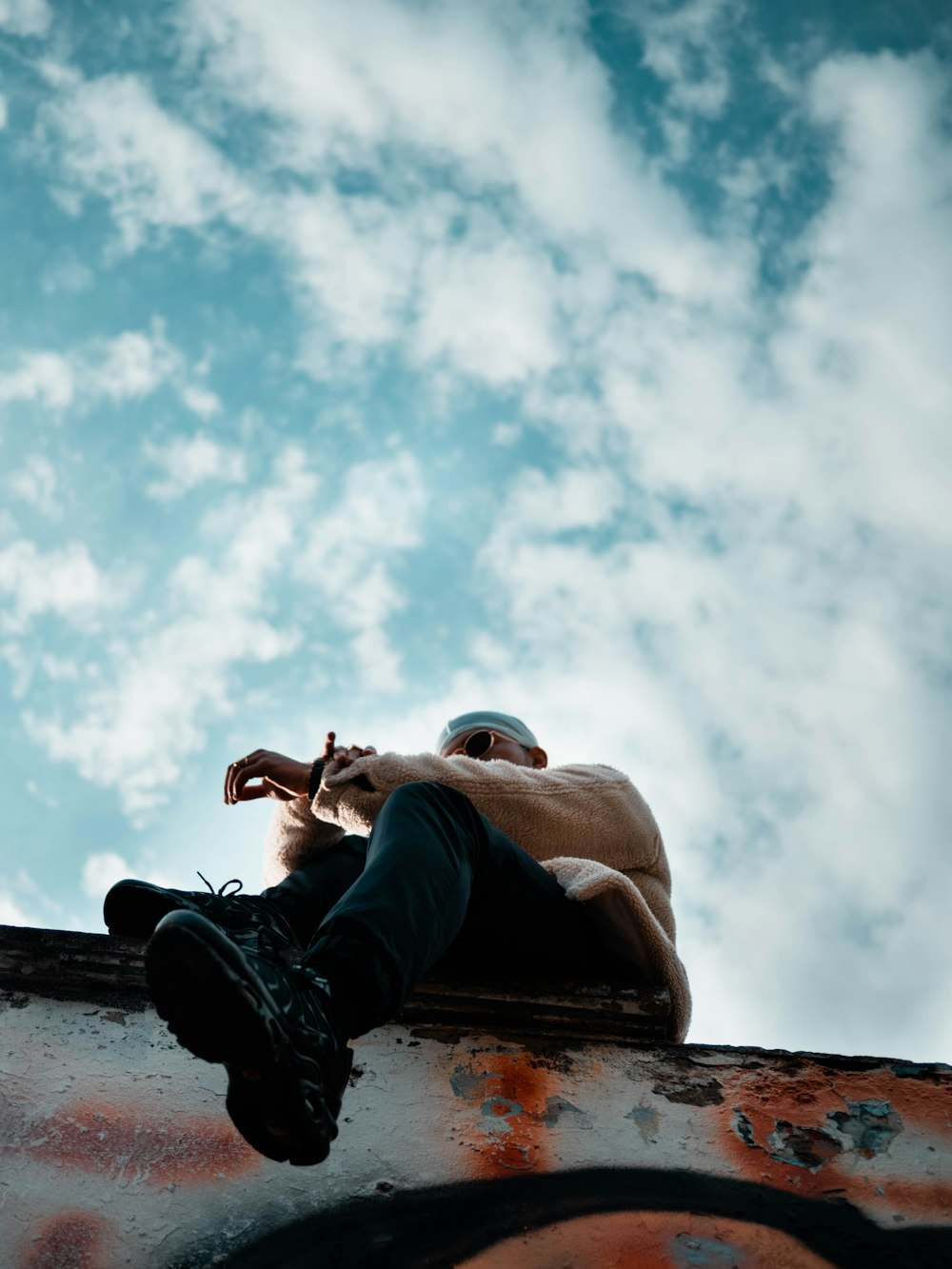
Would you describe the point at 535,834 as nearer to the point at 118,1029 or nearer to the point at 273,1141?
the point at 118,1029

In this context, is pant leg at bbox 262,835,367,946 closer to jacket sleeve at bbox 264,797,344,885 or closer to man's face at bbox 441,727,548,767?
jacket sleeve at bbox 264,797,344,885

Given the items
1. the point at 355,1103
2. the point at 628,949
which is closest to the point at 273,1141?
the point at 355,1103

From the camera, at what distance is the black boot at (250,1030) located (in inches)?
51.6

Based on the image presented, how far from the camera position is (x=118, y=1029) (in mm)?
2086

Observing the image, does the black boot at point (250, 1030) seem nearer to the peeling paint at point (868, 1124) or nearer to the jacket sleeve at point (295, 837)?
the peeling paint at point (868, 1124)

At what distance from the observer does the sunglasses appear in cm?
336

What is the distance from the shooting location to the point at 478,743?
3381mm

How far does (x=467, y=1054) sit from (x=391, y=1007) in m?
0.58

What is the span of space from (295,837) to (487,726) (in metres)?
0.78

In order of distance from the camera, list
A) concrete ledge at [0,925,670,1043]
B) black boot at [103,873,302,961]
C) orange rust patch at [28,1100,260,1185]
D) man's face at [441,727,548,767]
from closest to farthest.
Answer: orange rust patch at [28,1100,260,1185], concrete ledge at [0,925,670,1043], black boot at [103,873,302,961], man's face at [441,727,548,767]

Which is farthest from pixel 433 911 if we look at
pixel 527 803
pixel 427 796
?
pixel 527 803

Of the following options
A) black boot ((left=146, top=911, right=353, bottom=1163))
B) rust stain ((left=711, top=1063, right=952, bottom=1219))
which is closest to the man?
black boot ((left=146, top=911, right=353, bottom=1163))

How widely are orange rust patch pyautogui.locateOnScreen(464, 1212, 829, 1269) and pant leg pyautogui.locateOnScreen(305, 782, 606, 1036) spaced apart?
0.44 metres

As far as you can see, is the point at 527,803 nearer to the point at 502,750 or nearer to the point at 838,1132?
the point at 502,750
